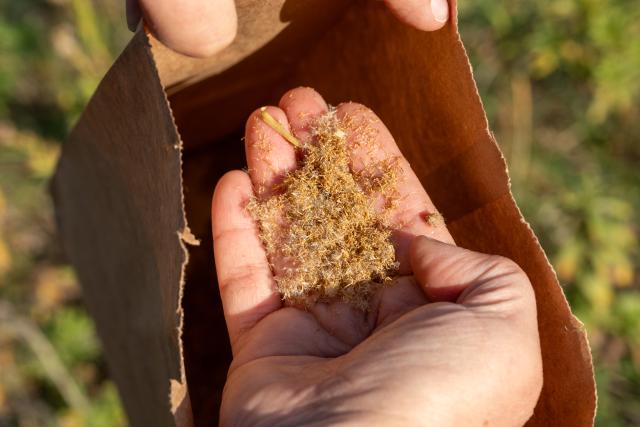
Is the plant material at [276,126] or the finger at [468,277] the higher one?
the plant material at [276,126]

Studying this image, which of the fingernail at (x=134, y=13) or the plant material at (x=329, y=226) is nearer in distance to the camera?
the fingernail at (x=134, y=13)

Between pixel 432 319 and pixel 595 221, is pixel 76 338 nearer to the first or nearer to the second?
pixel 432 319

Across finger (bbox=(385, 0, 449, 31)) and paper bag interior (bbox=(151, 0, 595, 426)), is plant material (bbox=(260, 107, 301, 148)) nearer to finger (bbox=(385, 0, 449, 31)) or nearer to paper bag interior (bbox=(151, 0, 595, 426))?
paper bag interior (bbox=(151, 0, 595, 426))

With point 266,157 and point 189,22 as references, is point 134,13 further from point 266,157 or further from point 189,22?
point 266,157

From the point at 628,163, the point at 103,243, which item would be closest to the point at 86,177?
the point at 103,243

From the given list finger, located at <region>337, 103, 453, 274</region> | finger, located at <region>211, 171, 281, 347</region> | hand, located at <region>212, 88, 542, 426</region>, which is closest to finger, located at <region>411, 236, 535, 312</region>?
hand, located at <region>212, 88, 542, 426</region>

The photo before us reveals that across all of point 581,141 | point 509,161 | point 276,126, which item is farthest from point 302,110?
point 581,141

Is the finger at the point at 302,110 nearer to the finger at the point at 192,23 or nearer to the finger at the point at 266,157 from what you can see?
the finger at the point at 266,157

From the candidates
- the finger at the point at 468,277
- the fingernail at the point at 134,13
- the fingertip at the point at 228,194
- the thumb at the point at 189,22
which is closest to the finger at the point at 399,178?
the finger at the point at 468,277
